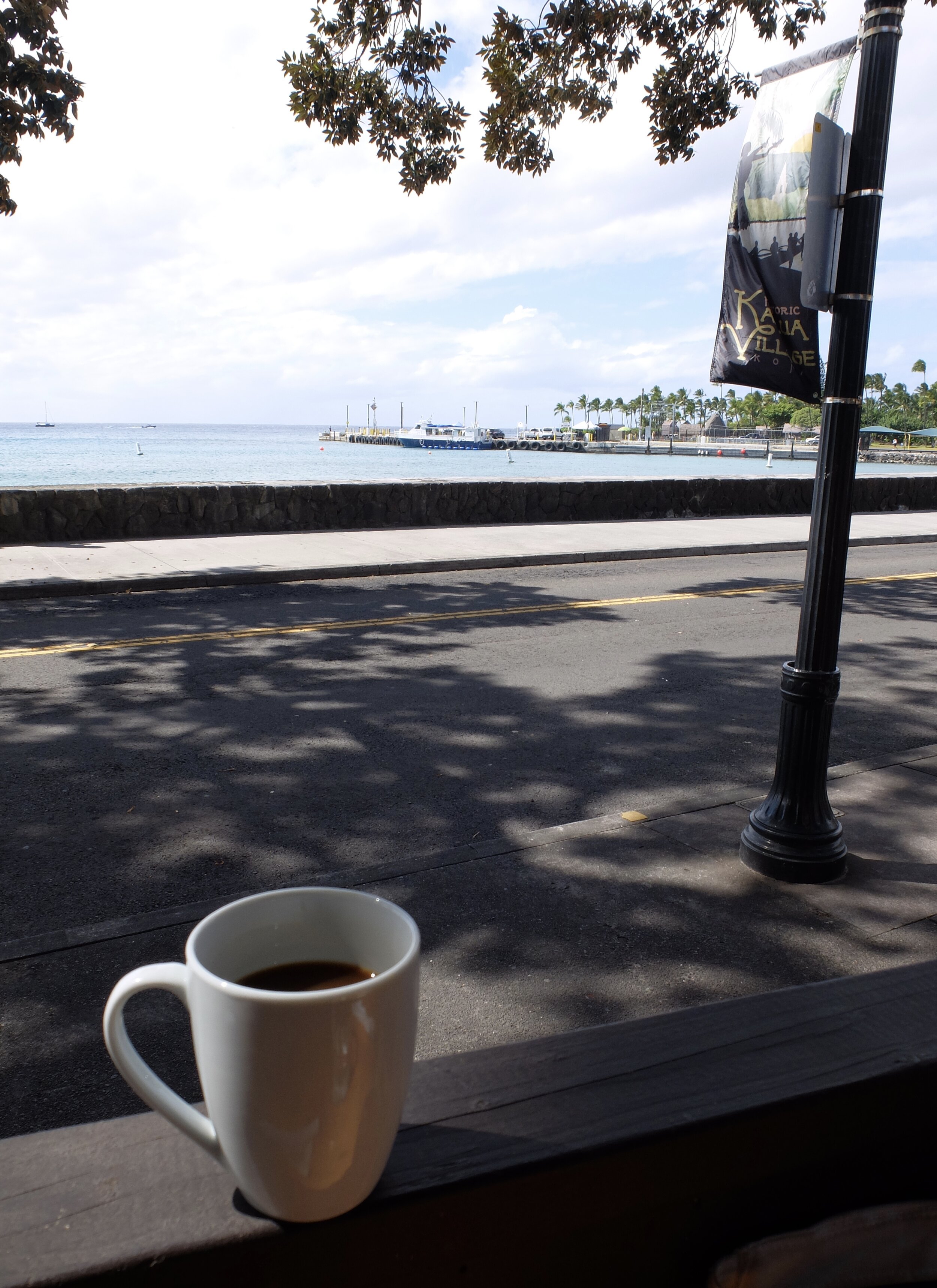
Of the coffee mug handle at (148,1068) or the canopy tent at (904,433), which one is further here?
the canopy tent at (904,433)

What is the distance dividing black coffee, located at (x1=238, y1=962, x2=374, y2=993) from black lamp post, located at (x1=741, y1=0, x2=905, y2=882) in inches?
110

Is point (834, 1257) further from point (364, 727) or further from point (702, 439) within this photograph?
point (702, 439)

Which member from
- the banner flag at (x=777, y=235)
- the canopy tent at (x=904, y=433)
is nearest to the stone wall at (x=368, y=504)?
the banner flag at (x=777, y=235)

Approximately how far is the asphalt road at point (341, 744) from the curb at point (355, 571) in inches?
15.7

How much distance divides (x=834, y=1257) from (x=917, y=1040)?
30 centimetres

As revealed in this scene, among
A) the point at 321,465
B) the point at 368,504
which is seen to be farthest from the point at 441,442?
the point at 368,504

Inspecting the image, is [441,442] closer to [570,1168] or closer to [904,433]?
[904,433]

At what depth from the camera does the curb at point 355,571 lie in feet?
35.7

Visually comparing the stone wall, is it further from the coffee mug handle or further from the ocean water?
the ocean water

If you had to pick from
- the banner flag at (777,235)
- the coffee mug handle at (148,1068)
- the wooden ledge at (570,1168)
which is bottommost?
the wooden ledge at (570,1168)

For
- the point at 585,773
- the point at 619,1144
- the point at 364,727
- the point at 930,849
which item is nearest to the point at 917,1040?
the point at 619,1144

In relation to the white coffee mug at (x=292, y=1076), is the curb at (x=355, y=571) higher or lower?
lower

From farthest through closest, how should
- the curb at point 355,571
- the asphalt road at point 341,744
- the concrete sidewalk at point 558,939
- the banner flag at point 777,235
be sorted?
the curb at point 355,571 < the banner flag at point 777,235 < the asphalt road at point 341,744 < the concrete sidewalk at point 558,939

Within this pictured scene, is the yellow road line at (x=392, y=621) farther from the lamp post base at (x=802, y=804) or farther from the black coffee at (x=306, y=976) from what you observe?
the black coffee at (x=306, y=976)
